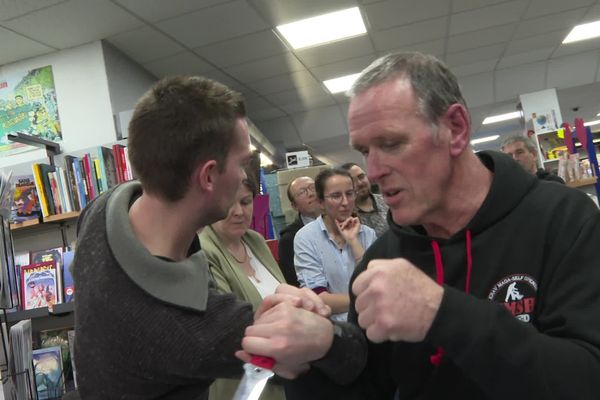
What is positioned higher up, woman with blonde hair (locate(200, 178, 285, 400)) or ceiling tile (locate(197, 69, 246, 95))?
ceiling tile (locate(197, 69, 246, 95))

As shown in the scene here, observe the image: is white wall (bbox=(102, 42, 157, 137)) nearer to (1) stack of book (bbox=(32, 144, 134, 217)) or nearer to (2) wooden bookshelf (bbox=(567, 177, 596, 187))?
(1) stack of book (bbox=(32, 144, 134, 217))

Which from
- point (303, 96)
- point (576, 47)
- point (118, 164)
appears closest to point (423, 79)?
point (118, 164)

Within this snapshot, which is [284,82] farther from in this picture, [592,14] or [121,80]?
[592,14]

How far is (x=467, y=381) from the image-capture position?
2.93ft

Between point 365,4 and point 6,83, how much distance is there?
303 cm

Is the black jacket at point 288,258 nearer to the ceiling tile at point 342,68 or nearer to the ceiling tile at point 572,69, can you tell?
the ceiling tile at point 342,68

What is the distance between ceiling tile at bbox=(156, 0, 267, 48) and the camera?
3.66 metres

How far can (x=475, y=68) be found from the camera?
6.64 m

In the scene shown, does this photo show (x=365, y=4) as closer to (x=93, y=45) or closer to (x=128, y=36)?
(x=128, y=36)

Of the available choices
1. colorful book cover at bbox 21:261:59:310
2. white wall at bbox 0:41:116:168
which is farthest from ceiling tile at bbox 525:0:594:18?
colorful book cover at bbox 21:261:59:310

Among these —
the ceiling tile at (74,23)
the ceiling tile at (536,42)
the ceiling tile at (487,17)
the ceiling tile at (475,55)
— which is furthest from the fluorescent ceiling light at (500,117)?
the ceiling tile at (74,23)

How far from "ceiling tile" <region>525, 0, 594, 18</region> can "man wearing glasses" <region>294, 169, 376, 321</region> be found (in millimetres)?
3488

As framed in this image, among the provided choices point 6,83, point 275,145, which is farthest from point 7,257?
A: point 275,145

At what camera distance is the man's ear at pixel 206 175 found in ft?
3.31
